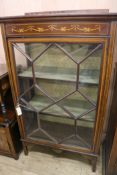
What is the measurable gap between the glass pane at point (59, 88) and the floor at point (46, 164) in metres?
0.28

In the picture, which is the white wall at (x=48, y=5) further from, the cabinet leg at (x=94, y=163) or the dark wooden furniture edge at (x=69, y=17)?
the cabinet leg at (x=94, y=163)

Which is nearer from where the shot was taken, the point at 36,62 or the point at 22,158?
the point at 36,62

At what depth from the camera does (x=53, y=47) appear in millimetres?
958

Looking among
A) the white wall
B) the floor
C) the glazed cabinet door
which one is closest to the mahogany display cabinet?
the glazed cabinet door

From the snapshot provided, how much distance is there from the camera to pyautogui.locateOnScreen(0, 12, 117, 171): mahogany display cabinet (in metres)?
0.84

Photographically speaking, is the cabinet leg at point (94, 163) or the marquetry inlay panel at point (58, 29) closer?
→ the marquetry inlay panel at point (58, 29)

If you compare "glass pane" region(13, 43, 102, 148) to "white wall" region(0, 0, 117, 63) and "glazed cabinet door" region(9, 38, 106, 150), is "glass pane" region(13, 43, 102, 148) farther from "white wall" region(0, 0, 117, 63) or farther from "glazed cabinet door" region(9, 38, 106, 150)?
"white wall" region(0, 0, 117, 63)

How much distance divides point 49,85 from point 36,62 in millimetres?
223

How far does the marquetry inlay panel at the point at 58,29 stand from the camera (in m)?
0.80

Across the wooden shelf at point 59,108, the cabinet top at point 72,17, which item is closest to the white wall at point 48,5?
the cabinet top at point 72,17

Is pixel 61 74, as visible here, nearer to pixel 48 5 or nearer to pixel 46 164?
pixel 48 5

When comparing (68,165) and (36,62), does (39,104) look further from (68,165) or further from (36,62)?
(68,165)

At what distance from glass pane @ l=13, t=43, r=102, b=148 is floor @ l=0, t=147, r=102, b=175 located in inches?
10.9

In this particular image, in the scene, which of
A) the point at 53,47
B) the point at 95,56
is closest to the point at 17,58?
the point at 53,47
